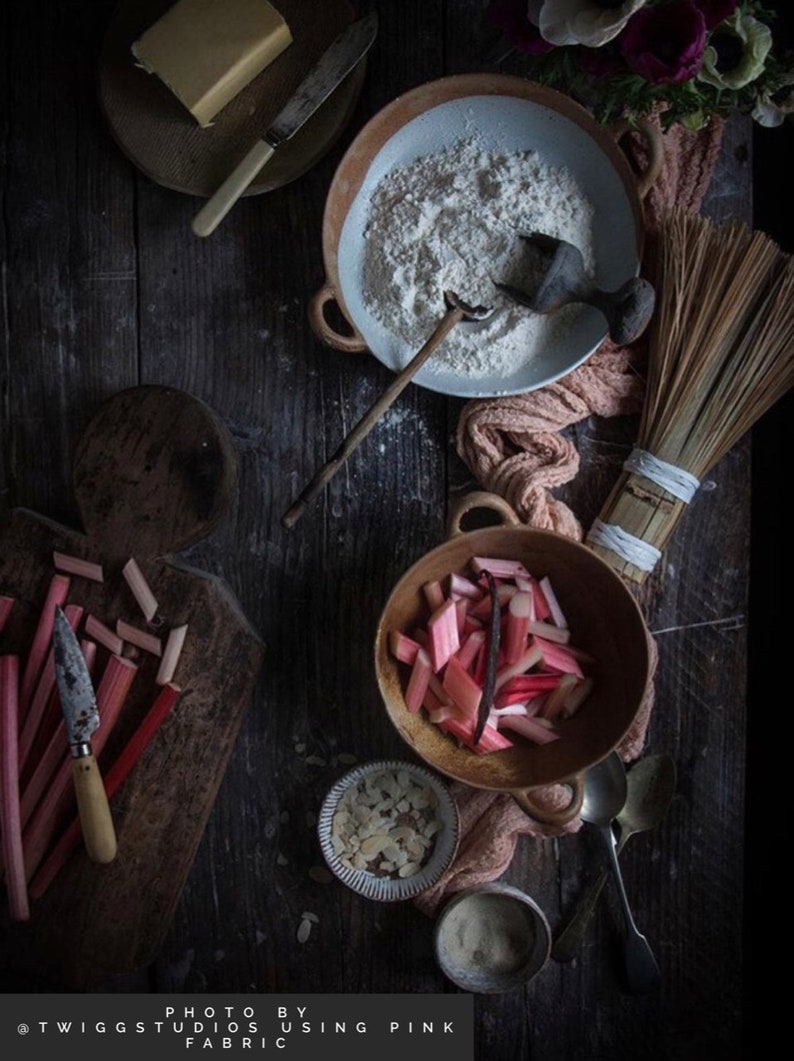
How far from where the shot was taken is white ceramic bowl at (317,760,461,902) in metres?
1.67

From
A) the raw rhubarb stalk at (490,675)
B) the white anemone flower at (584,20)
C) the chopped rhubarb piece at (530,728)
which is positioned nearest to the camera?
the white anemone flower at (584,20)

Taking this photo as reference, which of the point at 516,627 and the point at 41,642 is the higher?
the point at 516,627

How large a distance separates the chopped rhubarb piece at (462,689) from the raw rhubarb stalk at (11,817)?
2.38 feet

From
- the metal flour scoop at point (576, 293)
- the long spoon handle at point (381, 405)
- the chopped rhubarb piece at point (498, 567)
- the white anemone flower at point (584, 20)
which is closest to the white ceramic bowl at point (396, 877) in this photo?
the chopped rhubarb piece at point (498, 567)

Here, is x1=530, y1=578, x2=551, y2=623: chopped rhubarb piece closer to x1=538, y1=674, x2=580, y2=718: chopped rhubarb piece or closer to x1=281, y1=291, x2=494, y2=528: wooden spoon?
x1=538, y1=674, x2=580, y2=718: chopped rhubarb piece

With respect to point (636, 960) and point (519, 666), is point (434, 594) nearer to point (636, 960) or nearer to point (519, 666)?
point (519, 666)

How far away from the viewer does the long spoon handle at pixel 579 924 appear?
1753 mm

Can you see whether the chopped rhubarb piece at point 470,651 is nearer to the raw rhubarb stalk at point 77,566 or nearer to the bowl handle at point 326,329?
the bowl handle at point 326,329

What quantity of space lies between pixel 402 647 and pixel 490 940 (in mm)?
535

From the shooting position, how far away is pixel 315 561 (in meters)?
1.80

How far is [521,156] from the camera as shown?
5.47 feet

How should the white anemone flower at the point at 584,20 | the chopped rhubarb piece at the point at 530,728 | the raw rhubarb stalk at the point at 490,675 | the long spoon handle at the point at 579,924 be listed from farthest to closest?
the long spoon handle at the point at 579,924
the chopped rhubarb piece at the point at 530,728
the raw rhubarb stalk at the point at 490,675
the white anemone flower at the point at 584,20

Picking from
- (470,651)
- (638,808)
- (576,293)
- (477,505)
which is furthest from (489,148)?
(638,808)

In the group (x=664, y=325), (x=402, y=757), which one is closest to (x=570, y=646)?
(x=402, y=757)
